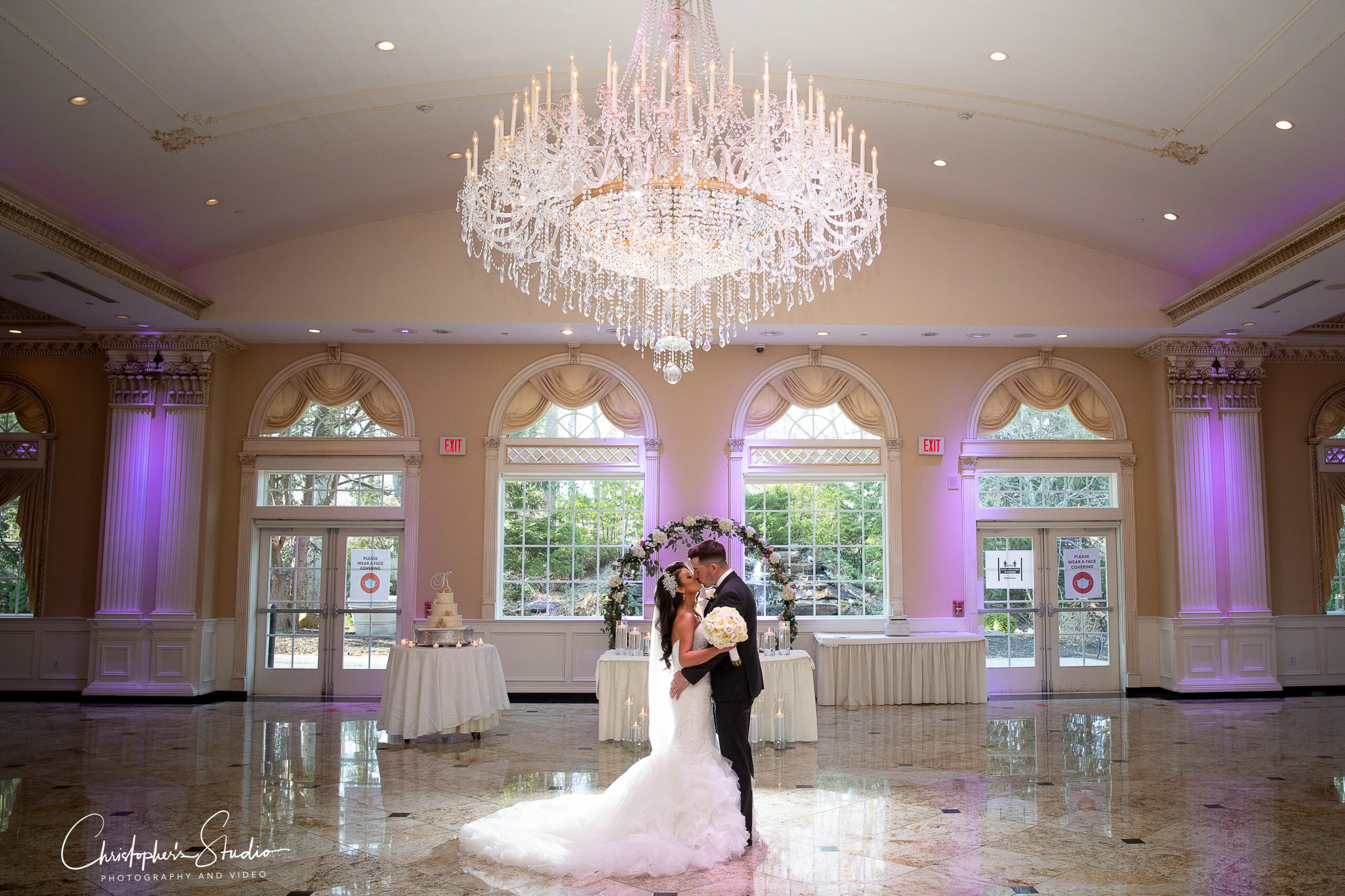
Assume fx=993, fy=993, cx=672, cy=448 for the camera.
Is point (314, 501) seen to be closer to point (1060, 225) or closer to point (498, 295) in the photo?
point (498, 295)

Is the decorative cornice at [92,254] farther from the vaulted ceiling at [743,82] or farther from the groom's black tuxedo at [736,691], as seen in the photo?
the groom's black tuxedo at [736,691]

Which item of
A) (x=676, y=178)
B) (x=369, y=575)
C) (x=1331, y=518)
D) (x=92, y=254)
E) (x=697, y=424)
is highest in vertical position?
(x=92, y=254)

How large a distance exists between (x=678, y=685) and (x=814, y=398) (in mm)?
6713

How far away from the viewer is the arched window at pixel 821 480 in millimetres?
11141

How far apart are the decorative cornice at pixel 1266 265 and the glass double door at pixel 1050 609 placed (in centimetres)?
268

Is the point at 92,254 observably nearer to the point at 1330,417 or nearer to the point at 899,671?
the point at 899,671

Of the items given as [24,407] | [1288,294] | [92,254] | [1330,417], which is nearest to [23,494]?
[24,407]

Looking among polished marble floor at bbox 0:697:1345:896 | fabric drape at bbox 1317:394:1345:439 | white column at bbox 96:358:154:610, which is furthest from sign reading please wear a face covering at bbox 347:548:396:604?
fabric drape at bbox 1317:394:1345:439

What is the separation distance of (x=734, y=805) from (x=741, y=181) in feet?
11.2

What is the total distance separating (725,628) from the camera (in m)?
4.75

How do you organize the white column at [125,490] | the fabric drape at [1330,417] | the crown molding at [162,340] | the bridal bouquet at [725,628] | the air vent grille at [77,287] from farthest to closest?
the fabric drape at [1330,417], the crown molding at [162,340], the white column at [125,490], the air vent grille at [77,287], the bridal bouquet at [725,628]

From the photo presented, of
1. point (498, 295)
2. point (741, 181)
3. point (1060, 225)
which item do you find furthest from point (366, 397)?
point (1060, 225)

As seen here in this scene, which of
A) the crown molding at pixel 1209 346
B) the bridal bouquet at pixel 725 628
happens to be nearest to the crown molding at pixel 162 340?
the bridal bouquet at pixel 725 628

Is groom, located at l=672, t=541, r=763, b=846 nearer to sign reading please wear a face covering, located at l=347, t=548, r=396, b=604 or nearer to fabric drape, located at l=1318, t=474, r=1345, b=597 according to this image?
sign reading please wear a face covering, located at l=347, t=548, r=396, b=604
